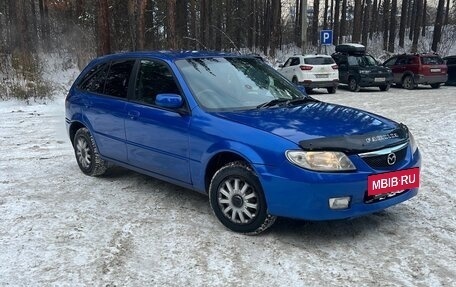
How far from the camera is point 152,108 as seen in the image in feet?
16.4

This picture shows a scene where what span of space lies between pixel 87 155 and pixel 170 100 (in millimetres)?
2187

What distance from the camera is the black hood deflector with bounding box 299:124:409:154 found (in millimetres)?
3796

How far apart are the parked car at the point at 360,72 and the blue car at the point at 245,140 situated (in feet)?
48.4

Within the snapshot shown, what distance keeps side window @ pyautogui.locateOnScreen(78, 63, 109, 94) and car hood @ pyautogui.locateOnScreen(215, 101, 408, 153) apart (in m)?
2.26

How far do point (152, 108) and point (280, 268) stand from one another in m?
2.26

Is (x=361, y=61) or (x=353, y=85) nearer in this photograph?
(x=353, y=85)

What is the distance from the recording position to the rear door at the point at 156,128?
4664mm

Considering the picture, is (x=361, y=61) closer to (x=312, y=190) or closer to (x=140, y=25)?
(x=140, y=25)

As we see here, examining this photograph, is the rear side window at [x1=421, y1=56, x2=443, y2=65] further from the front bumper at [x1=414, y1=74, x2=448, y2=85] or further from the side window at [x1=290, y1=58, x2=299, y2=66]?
the side window at [x1=290, y1=58, x2=299, y2=66]

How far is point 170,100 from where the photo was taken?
461 centimetres

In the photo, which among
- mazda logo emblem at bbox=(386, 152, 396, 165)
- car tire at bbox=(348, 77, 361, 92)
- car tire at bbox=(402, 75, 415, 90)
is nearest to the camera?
mazda logo emblem at bbox=(386, 152, 396, 165)

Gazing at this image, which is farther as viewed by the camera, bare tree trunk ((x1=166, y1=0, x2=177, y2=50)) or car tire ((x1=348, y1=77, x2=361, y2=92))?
car tire ((x1=348, y1=77, x2=361, y2=92))

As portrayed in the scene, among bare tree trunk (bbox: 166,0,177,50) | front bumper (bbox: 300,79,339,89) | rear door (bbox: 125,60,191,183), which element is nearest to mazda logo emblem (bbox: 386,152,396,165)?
rear door (bbox: 125,60,191,183)

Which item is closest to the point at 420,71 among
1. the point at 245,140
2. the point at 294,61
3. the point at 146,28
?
the point at 294,61
